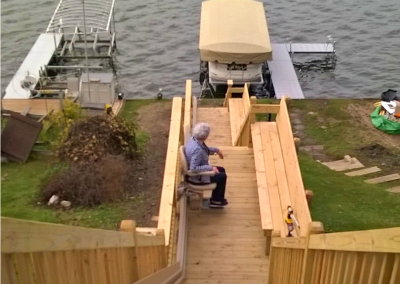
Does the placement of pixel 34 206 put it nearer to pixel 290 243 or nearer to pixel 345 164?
pixel 290 243

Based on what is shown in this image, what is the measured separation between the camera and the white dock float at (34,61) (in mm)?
21247

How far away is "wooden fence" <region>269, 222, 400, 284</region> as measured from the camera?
302cm

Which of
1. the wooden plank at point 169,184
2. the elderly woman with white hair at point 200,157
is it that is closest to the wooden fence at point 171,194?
the wooden plank at point 169,184

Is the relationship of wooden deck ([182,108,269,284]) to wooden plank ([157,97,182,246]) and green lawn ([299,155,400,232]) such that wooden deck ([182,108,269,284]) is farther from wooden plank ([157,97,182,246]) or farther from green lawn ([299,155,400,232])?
green lawn ([299,155,400,232])

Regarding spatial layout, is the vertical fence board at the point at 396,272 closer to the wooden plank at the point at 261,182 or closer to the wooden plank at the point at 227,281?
the wooden plank at the point at 227,281

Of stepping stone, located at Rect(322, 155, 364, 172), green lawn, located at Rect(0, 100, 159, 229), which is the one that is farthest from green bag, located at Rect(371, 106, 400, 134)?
green lawn, located at Rect(0, 100, 159, 229)

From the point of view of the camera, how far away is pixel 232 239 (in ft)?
26.2

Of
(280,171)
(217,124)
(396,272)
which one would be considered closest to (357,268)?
(396,272)

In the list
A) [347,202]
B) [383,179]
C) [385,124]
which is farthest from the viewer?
[385,124]

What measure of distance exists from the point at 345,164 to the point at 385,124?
10.1 ft

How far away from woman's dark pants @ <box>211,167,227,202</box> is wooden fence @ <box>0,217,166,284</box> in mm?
3296

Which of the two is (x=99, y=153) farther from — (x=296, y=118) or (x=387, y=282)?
(x=387, y=282)

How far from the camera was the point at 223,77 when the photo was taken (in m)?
22.8

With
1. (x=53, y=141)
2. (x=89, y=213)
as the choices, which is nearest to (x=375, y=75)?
(x=53, y=141)
